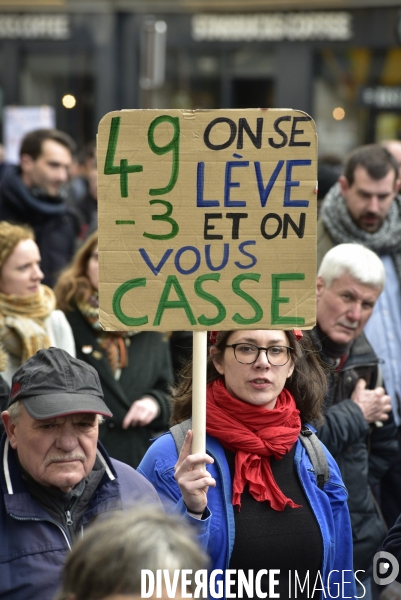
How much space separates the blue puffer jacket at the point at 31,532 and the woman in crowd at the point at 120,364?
6.24ft

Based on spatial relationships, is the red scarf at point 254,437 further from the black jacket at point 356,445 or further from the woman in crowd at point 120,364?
the woman in crowd at point 120,364

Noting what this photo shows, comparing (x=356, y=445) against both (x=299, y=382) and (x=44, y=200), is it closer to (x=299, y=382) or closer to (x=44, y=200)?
(x=299, y=382)

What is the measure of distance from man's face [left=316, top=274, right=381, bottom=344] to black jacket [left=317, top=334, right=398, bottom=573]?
0.11 meters

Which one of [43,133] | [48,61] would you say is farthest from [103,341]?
[48,61]

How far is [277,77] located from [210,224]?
1264cm

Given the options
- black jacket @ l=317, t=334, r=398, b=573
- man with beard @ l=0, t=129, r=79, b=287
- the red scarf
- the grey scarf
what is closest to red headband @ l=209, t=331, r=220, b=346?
the red scarf

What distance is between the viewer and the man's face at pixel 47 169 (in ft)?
22.8

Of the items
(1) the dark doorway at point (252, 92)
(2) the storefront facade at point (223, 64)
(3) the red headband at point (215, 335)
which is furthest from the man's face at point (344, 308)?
(1) the dark doorway at point (252, 92)

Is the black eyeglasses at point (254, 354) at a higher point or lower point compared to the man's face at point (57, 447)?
higher

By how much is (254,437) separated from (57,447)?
0.59 m

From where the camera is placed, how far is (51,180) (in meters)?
6.96

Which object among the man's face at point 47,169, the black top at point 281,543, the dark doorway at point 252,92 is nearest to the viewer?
the black top at point 281,543

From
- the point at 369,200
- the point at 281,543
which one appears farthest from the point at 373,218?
the point at 281,543

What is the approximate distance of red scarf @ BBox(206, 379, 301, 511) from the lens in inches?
114
